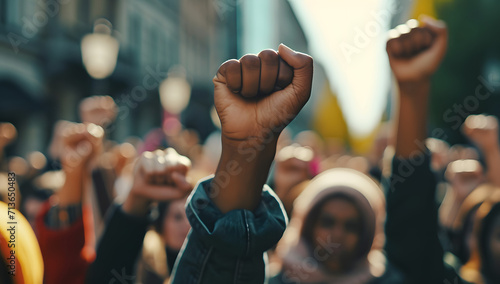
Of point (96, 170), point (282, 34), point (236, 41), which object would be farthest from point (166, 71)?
point (282, 34)

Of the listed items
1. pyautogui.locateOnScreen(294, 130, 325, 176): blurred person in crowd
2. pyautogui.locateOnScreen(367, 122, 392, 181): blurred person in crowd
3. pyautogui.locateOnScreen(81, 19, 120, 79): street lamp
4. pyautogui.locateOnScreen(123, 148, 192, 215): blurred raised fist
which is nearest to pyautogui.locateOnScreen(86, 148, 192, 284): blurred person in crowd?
pyautogui.locateOnScreen(123, 148, 192, 215): blurred raised fist

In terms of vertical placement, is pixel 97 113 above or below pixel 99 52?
below

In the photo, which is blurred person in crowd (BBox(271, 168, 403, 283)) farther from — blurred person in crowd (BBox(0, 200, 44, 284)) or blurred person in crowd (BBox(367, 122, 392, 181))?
blurred person in crowd (BBox(367, 122, 392, 181))

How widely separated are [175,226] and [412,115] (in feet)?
4.67

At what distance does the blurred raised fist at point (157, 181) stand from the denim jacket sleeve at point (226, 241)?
0.39 meters

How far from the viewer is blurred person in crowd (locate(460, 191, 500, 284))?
2082 mm

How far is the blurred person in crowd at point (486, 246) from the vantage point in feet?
6.83

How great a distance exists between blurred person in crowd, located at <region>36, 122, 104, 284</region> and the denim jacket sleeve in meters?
0.88

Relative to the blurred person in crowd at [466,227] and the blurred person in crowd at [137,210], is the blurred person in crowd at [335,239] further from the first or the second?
the blurred person in crowd at [137,210]

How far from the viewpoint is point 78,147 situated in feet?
6.53

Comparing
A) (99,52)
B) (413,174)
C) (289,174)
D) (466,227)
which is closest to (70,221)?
(413,174)

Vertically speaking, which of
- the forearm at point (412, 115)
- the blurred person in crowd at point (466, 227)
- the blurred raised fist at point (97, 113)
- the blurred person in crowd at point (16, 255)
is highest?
the forearm at point (412, 115)

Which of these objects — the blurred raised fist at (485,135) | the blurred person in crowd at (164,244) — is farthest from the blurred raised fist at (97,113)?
the blurred raised fist at (485,135)

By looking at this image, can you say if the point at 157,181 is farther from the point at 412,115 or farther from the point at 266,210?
the point at 412,115
